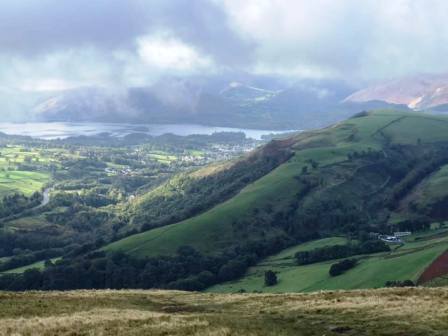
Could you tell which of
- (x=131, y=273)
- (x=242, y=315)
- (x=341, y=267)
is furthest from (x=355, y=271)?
(x=242, y=315)

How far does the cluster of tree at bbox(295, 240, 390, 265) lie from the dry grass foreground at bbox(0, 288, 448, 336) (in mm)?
111726

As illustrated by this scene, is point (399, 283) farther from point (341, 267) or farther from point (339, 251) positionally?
point (339, 251)

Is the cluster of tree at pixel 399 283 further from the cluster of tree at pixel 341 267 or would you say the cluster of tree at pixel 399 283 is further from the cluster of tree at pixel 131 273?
the cluster of tree at pixel 131 273

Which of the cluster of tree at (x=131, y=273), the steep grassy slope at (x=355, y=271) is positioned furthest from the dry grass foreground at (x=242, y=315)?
the cluster of tree at (x=131, y=273)

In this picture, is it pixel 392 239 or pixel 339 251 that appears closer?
pixel 339 251

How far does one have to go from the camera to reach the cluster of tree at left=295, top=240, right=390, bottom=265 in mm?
169000

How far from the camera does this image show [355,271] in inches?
5384

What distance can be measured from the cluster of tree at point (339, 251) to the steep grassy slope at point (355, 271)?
396 centimetres

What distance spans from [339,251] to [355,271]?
36332 mm

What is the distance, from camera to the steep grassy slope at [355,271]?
11656 cm

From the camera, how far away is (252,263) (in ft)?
640

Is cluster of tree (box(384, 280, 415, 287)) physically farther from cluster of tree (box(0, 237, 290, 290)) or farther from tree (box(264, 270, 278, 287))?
cluster of tree (box(0, 237, 290, 290))

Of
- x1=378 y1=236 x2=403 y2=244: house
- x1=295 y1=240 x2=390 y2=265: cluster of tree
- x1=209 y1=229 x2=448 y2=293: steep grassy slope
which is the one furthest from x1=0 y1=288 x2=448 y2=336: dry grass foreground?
x1=378 y1=236 x2=403 y2=244: house

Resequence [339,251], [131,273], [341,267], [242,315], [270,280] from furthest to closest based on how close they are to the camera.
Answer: [131,273]
[339,251]
[270,280]
[341,267]
[242,315]
